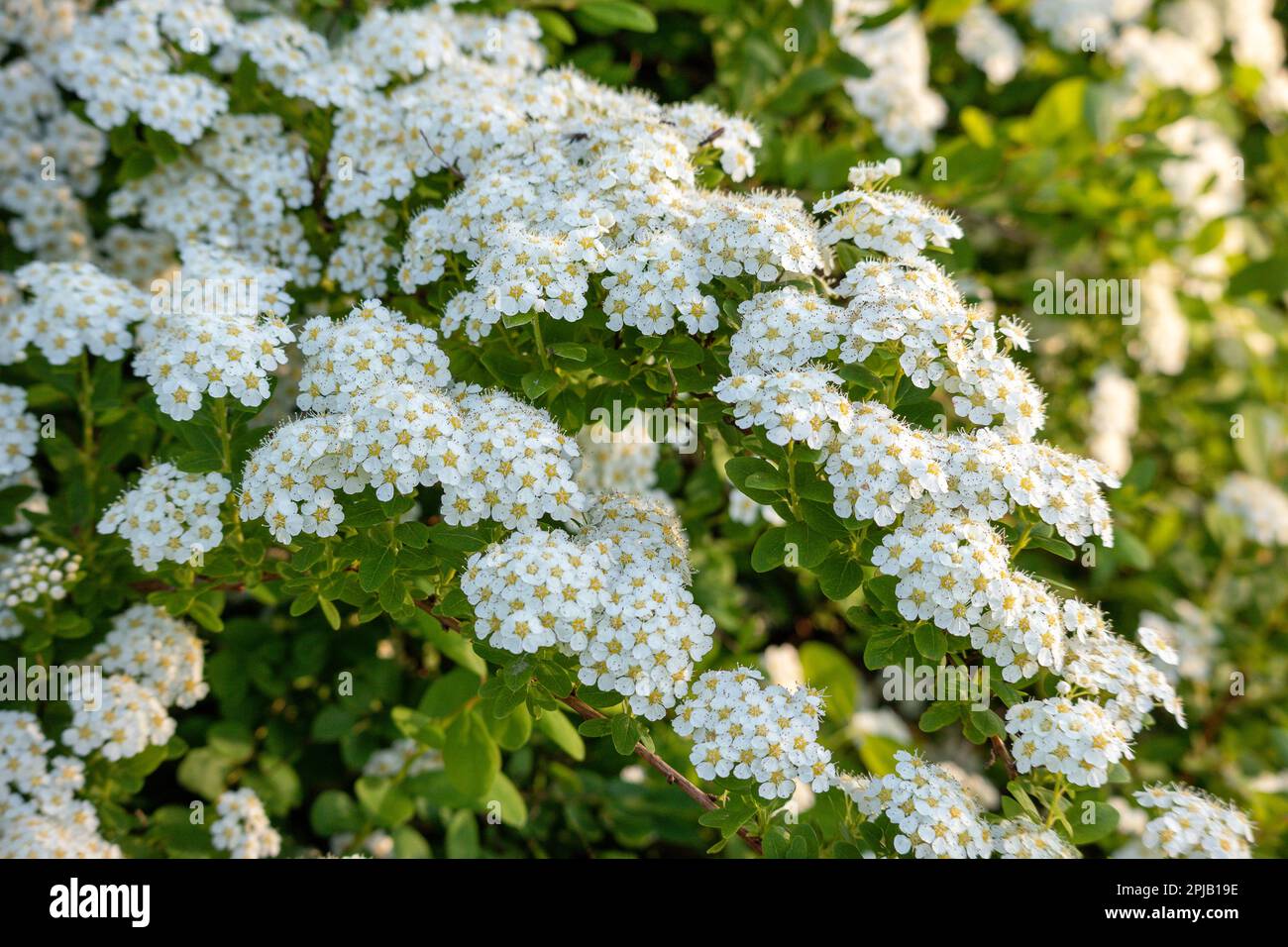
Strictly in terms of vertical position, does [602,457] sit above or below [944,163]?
below

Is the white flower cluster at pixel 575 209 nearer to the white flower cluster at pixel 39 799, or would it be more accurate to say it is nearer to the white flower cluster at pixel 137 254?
the white flower cluster at pixel 137 254

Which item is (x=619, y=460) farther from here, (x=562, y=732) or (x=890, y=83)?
(x=890, y=83)

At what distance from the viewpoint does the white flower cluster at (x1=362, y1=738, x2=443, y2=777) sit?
2686 mm

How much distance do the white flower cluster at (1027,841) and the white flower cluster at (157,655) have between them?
166 centimetres

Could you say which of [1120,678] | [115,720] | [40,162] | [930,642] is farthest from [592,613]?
[40,162]

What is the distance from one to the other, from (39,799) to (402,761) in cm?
82

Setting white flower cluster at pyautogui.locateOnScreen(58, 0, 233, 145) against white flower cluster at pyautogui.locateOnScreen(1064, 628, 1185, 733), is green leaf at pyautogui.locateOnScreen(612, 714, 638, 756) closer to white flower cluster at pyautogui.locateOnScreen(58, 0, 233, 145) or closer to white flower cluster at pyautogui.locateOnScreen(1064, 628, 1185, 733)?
white flower cluster at pyautogui.locateOnScreen(1064, 628, 1185, 733)

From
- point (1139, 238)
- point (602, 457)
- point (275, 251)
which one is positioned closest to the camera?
point (275, 251)

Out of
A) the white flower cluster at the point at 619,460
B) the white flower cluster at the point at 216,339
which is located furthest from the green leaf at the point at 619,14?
the white flower cluster at the point at 216,339

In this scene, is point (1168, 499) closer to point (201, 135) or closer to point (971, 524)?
point (971, 524)

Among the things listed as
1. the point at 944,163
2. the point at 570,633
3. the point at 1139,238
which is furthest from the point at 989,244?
the point at 570,633

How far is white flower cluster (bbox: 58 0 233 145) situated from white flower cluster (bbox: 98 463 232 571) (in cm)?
90

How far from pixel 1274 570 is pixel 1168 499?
0.49 metres
